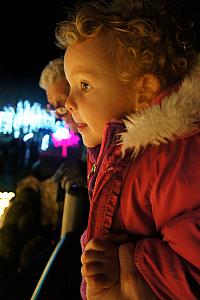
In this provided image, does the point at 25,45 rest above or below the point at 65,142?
Result: above

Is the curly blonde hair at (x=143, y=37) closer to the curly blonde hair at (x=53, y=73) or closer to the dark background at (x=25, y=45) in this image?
the curly blonde hair at (x=53, y=73)

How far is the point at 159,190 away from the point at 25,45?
965cm

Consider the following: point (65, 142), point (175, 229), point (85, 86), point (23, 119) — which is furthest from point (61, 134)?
point (23, 119)

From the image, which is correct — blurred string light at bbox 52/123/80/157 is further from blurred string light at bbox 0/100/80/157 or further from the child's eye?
the child's eye

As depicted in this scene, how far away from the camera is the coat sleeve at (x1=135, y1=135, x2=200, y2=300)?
0.81 meters

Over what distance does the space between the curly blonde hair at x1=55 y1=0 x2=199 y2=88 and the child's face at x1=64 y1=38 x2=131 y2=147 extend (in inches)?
1.0

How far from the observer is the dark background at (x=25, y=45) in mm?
6871

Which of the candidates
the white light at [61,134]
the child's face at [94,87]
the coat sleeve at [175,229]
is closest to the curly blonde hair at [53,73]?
the child's face at [94,87]

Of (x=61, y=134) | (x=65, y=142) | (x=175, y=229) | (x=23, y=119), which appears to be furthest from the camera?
(x=23, y=119)

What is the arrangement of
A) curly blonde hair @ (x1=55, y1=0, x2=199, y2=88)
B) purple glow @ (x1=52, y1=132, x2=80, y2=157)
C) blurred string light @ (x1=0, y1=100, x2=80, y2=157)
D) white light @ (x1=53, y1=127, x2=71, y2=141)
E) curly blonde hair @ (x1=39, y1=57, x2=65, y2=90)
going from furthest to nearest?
1. blurred string light @ (x1=0, y1=100, x2=80, y2=157)
2. white light @ (x1=53, y1=127, x2=71, y2=141)
3. purple glow @ (x1=52, y1=132, x2=80, y2=157)
4. curly blonde hair @ (x1=39, y1=57, x2=65, y2=90)
5. curly blonde hair @ (x1=55, y1=0, x2=199, y2=88)

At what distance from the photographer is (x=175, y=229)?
A: 0.83m

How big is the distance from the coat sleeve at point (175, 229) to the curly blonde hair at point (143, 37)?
0.74ft

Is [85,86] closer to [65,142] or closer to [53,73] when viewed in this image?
[53,73]

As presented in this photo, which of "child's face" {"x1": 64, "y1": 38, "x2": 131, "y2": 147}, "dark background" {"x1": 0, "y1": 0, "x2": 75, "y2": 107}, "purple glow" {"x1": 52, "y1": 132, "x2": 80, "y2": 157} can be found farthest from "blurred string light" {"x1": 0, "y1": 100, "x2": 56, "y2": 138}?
"child's face" {"x1": 64, "y1": 38, "x2": 131, "y2": 147}
